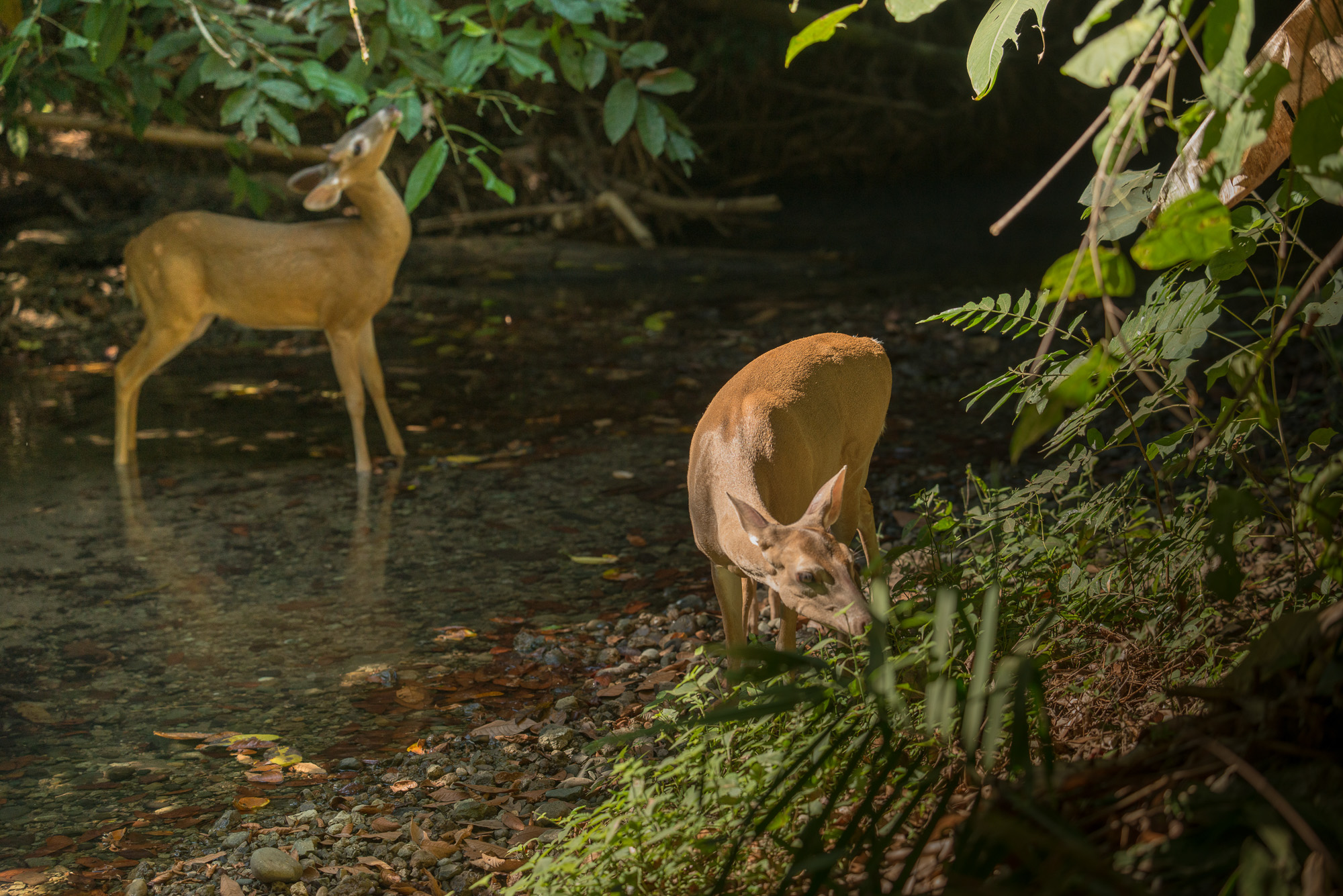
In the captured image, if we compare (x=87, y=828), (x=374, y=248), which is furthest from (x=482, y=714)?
(x=374, y=248)

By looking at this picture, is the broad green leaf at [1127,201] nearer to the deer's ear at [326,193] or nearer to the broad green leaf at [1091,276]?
the broad green leaf at [1091,276]

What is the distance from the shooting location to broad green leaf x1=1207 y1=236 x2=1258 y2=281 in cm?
231

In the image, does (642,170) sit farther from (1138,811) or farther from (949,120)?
(1138,811)

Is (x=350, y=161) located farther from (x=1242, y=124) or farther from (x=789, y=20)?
(x=789, y=20)

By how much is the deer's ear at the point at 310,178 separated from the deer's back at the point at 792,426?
3.31 m

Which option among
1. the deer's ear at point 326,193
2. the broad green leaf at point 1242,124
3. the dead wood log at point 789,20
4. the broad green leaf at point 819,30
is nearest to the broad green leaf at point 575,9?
the deer's ear at point 326,193

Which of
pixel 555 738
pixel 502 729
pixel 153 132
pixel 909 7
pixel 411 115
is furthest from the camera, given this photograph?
pixel 153 132

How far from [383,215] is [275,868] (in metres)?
4.12

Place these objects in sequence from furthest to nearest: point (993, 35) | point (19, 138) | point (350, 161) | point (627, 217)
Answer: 1. point (627, 217)
2. point (19, 138)
3. point (350, 161)
4. point (993, 35)

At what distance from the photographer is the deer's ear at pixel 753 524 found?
2.58 meters

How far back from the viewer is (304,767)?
10.3 ft

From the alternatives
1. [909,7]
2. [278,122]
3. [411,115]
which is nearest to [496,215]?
[278,122]

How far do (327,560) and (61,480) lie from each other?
2.02 meters

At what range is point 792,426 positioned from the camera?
3.02 meters
